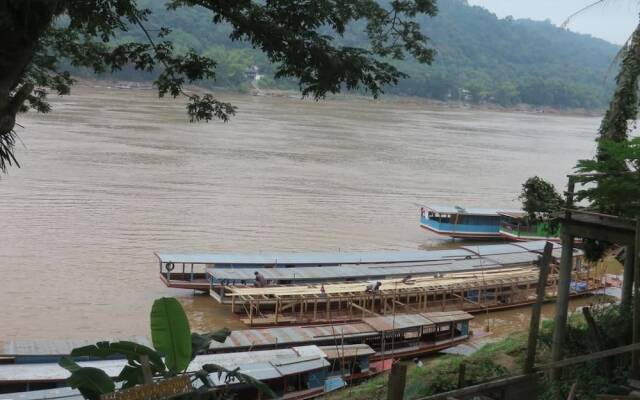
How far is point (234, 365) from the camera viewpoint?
8844mm

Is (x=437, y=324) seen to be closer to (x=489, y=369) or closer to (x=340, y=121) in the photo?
(x=489, y=369)

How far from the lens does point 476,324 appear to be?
13.8 meters

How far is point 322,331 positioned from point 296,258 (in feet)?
15.0

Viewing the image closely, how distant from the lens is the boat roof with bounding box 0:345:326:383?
8.23 meters

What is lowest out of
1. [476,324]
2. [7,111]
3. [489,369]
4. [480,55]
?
[476,324]

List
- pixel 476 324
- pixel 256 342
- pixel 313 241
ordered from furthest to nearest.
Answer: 1. pixel 313 241
2. pixel 476 324
3. pixel 256 342

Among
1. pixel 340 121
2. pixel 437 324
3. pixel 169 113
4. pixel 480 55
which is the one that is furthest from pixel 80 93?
pixel 480 55

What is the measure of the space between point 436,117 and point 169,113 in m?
25.4

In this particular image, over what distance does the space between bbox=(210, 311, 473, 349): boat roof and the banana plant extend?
5.89 meters

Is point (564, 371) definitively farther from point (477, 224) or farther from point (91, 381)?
point (477, 224)

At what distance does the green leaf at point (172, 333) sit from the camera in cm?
352

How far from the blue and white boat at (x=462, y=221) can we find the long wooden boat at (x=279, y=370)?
428 inches

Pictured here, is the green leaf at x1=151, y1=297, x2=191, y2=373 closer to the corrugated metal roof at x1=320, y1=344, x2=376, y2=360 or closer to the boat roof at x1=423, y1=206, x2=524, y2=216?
the corrugated metal roof at x1=320, y1=344, x2=376, y2=360

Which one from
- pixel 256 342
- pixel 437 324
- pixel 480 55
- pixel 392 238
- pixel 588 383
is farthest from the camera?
pixel 480 55
